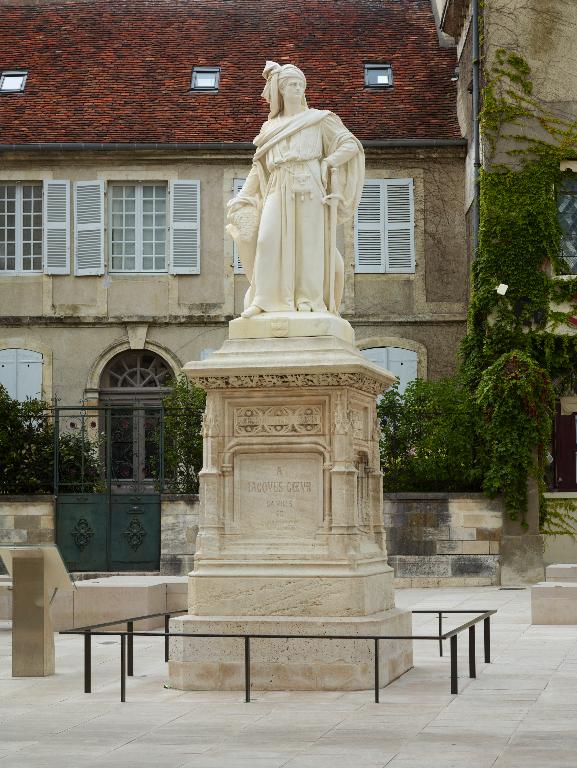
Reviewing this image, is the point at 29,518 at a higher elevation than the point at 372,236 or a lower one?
lower

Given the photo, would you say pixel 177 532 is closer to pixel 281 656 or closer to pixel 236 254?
pixel 236 254

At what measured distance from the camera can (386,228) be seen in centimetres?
2675

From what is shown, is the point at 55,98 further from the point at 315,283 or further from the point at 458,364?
the point at 315,283

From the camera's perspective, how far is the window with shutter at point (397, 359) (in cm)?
2628

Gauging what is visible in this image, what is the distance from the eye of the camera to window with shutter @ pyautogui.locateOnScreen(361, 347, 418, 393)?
26.3 m

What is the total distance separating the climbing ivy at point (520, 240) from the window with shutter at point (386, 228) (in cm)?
339

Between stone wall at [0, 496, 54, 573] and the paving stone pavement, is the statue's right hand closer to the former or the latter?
the paving stone pavement

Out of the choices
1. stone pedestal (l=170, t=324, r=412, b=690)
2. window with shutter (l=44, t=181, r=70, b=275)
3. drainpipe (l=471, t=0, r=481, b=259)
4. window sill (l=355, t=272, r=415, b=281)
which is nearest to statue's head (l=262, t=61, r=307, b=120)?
stone pedestal (l=170, t=324, r=412, b=690)

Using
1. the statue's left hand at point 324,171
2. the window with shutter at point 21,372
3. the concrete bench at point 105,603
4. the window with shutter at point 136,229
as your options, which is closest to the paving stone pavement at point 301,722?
the concrete bench at point 105,603

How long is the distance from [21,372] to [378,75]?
8587 millimetres

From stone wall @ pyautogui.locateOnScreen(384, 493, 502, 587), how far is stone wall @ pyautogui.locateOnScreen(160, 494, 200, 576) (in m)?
2.78

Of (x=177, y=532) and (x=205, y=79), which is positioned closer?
(x=177, y=532)

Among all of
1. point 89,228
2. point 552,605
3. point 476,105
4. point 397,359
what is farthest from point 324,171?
point 89,228

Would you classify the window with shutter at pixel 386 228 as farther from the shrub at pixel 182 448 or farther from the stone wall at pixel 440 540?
the stone wall at pixel 440 540
